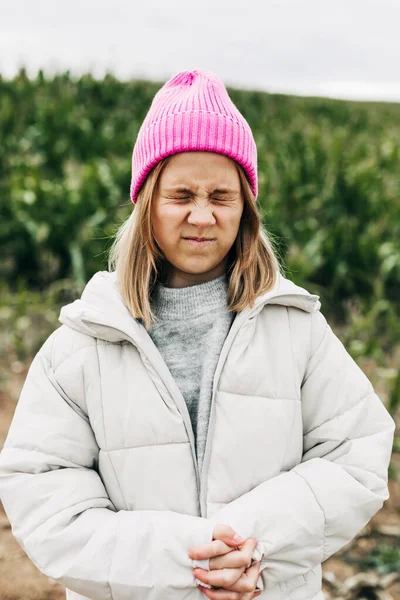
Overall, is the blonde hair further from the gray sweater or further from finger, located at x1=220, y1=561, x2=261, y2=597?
finger, located at x1=220, y1=561, x2=261, y2=597

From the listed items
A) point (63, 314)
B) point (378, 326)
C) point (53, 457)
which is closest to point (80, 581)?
point (53, 457)

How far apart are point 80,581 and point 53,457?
0.22 meters

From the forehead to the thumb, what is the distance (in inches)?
24.1

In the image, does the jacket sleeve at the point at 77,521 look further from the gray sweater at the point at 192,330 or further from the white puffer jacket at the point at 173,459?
the gray sweater at the point at 192,330

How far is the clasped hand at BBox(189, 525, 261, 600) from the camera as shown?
1.21m

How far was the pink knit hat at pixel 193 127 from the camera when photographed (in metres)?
1.33

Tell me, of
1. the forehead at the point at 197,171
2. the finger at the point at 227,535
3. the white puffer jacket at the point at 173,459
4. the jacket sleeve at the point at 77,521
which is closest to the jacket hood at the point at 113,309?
the white puffer jacket at the point at 173,459

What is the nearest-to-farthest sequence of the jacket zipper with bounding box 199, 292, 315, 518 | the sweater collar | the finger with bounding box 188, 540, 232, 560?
the finger with bounding box 188, 540, 232, 560 → the jacket zipper with bounding box 199, 292, 315, 518 → the sweater collar

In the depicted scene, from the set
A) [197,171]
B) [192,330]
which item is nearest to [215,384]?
[192,330]

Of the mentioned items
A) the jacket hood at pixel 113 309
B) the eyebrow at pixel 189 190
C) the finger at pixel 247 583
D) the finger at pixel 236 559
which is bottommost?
the finger at pixel 247 583

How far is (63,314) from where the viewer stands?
4.56 ft

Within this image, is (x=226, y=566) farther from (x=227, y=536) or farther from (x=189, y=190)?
(x=189, y=190)

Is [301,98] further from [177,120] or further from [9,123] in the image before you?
[177,120]

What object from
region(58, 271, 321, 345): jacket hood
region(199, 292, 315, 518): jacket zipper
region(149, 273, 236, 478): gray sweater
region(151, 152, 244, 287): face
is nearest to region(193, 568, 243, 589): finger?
region(199, 292, 315, 518): jacket zipper
